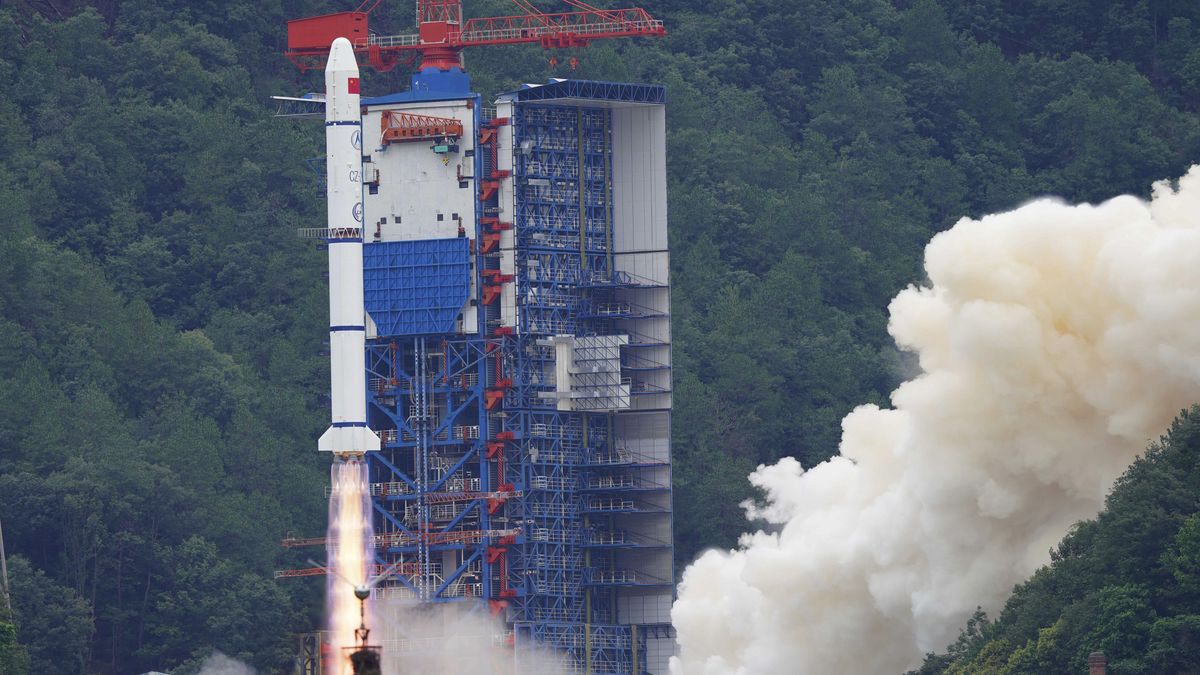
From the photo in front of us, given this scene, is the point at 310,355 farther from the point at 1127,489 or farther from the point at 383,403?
the point at 1127,489

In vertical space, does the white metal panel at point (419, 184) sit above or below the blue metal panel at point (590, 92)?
below

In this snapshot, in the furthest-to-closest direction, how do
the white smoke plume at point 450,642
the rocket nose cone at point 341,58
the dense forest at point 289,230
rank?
1. the dense forest at point 289,230
2. the white smoke plume at point 450,642
3. the rocket nose cone at point 341,58

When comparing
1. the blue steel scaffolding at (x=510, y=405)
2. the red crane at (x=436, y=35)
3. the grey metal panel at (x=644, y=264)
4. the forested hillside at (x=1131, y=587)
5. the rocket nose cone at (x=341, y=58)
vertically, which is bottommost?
the forested hillside at (x=1131, y=587)

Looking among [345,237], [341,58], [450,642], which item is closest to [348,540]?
[450,642]

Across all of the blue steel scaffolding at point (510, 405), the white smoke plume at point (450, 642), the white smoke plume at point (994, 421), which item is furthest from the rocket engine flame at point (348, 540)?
the white smoke plume at point (994, 421)

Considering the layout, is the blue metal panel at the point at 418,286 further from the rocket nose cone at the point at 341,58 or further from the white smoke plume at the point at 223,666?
the white smoke plume at the point at 223,666

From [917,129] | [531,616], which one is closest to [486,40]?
[531,616]
